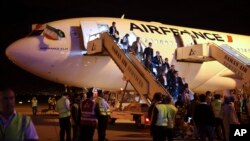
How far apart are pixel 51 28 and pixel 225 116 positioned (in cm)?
1045

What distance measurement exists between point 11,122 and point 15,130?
0.10m

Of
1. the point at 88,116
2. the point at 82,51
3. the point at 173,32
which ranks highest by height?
the point at 173,32

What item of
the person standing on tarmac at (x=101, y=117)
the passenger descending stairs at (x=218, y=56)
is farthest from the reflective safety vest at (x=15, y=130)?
the passenger descending stairs at (x=218, y=56)

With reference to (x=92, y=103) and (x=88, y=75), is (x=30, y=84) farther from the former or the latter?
(x=92, y=103)

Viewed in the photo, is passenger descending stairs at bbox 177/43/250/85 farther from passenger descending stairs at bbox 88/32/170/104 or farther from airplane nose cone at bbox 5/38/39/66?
airplane nose cone at bbox 5/38/39/66

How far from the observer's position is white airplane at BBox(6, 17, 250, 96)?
1900 cm

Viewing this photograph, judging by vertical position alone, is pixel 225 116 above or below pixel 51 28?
below

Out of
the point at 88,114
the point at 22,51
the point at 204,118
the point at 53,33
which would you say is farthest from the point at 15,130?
the point at 53,33

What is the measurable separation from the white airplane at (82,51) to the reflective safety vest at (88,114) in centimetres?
817

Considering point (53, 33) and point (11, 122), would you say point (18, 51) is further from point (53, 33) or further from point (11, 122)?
point (11, 122)

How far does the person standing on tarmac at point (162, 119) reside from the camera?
972 centimetres

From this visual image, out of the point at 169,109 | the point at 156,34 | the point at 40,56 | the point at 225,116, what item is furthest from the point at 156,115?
the point at 156,34

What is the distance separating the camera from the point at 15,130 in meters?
4.59

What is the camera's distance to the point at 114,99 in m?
20.2
